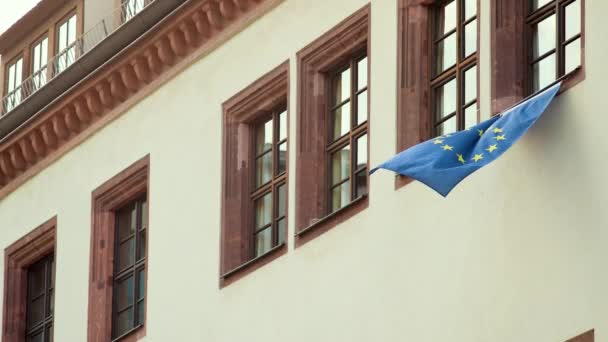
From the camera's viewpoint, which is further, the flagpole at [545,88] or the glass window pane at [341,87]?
the glass window pane at [341,87]

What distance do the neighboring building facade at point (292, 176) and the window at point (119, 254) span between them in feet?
0.12

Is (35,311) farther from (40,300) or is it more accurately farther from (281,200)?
(281,200)

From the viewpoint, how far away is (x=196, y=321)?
3494cm

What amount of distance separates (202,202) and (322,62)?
306 centimetres

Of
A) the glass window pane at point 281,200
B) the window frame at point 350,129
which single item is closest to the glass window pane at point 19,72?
the glass window pane at point 281,200

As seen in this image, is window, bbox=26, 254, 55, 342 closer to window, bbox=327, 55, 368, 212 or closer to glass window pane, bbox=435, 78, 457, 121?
window, bbox=327, 55, 368, 212

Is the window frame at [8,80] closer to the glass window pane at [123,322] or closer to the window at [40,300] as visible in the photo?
the window at [40,300]

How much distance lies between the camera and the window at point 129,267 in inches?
1474

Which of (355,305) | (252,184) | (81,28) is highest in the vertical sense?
(81,28)

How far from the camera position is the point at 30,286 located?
135ft

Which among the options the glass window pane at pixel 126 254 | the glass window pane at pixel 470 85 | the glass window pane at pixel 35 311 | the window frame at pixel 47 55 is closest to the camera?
the glass window pane at pixel 470 85

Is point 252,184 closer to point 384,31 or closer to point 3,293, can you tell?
point 384,31

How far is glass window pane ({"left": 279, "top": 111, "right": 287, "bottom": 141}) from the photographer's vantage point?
112ft

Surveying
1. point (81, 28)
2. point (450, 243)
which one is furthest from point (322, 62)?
point (81, 28)
